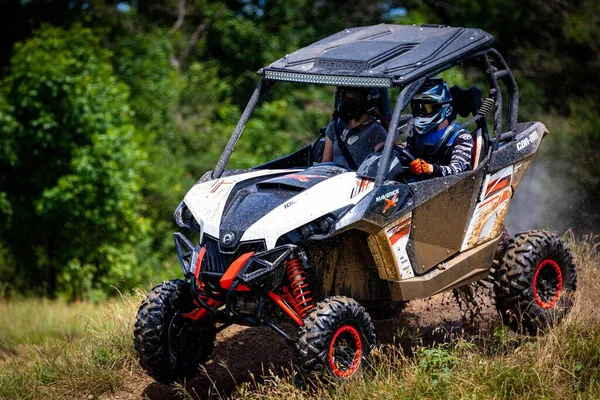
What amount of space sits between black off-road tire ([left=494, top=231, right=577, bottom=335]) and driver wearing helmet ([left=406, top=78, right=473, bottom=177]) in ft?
2.66

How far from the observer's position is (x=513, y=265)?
6.96m

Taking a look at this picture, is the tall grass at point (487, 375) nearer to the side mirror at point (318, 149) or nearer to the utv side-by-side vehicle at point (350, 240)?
the utv side-by-side vehicle at point (350, 240)

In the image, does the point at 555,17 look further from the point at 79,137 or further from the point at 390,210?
the point at 390,210

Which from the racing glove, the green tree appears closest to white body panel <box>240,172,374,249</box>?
the racing glove

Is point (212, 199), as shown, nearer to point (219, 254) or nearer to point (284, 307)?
point (219, 254)

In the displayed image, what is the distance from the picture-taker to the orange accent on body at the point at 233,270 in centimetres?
580

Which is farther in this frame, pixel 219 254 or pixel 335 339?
pixel 219 254

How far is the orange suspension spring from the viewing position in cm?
596

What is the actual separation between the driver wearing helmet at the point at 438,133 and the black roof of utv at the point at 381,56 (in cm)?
28

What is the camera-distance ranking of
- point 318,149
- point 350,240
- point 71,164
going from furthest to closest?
point 71,164
point 318,149
point 350,240

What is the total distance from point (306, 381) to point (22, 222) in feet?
52.1

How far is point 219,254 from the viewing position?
19.7 feet

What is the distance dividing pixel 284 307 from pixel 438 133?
182 cm

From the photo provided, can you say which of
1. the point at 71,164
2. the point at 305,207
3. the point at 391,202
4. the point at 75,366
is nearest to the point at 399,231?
the point at 391,202
